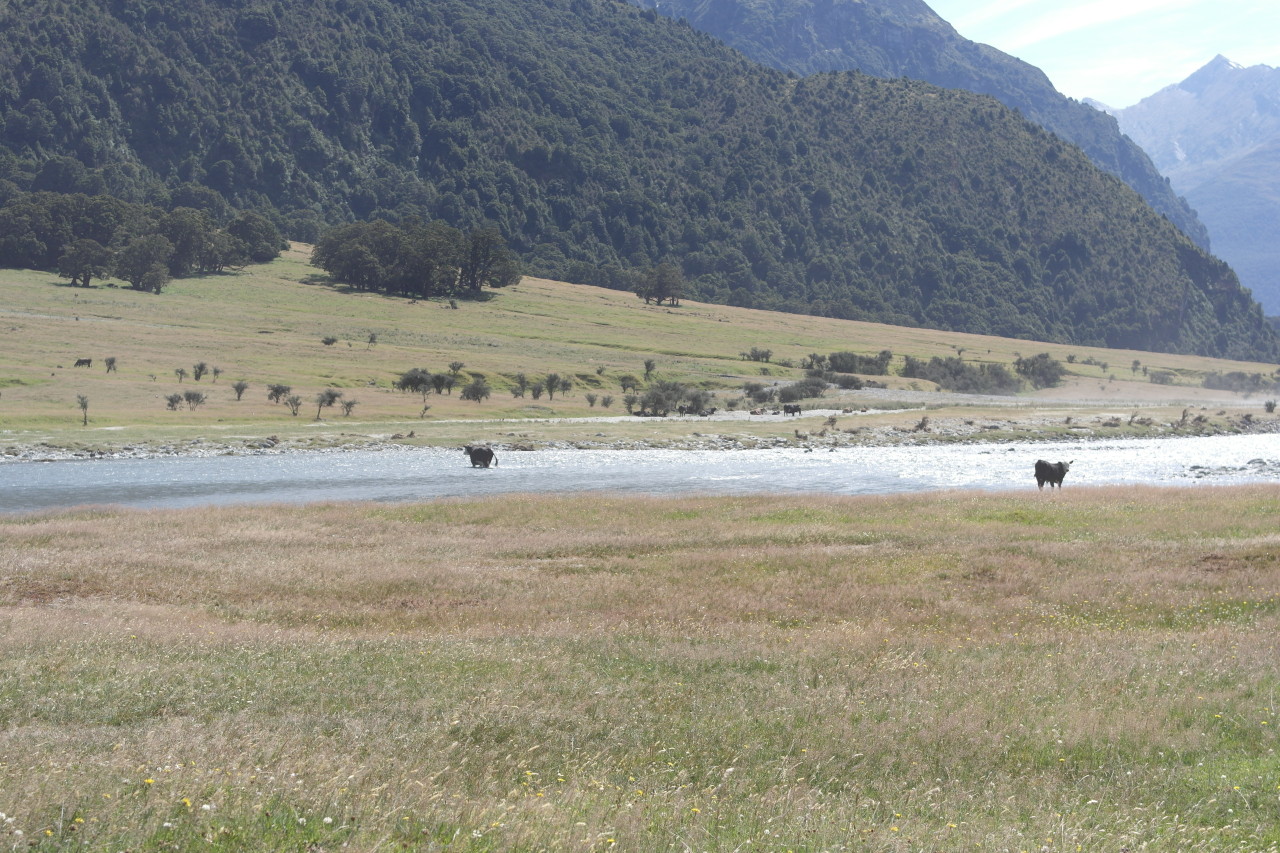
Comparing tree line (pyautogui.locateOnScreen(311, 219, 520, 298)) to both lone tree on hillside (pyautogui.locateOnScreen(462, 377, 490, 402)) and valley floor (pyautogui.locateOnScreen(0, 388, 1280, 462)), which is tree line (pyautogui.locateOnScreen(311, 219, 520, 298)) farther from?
valley floor (pyautogui.locateOnScreen(0, 388, 1280, 462))

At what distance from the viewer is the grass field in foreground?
7465 millimetres

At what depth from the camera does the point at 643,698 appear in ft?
38.2

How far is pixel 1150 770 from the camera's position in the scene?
9.88 meters

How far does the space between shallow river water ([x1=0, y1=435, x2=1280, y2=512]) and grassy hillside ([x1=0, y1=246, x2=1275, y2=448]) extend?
24.6ft

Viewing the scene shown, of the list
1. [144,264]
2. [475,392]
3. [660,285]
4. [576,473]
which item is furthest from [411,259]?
[576,473]

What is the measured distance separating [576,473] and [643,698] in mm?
39723

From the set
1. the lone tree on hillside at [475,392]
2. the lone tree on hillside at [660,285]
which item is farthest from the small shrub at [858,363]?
the lone tree on hillside at [660,285]

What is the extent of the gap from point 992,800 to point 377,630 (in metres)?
10.9

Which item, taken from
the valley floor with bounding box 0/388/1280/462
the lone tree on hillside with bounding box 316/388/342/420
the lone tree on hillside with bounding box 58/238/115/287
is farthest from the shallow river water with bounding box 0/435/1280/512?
the lone tree on hillside with bounding box 58/238/115/287

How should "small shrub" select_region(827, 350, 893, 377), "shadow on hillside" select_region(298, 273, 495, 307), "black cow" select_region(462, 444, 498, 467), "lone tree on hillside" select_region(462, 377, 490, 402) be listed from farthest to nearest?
"shadow on hillside" select_region(298, 273, 495, 307) → "small shrub" select_region(827, 350, 893, 377) → "lone tree on hillside" select_region(462, 377, 490, 402) → "black cow" select_region(462, 444, 498, 467)

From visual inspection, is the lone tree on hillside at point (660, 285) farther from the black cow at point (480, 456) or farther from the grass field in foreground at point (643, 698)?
the grass field in foreground at point (643, 698)

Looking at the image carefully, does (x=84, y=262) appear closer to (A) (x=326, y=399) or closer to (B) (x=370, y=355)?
(B) (x=370, y=355)

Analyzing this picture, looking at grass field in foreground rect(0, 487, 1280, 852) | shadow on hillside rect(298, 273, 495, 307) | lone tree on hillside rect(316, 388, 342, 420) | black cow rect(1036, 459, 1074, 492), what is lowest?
grass field in foreground rect(0, 487, 1280, 852)

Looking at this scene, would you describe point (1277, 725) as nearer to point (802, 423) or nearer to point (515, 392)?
point (802, 423)
